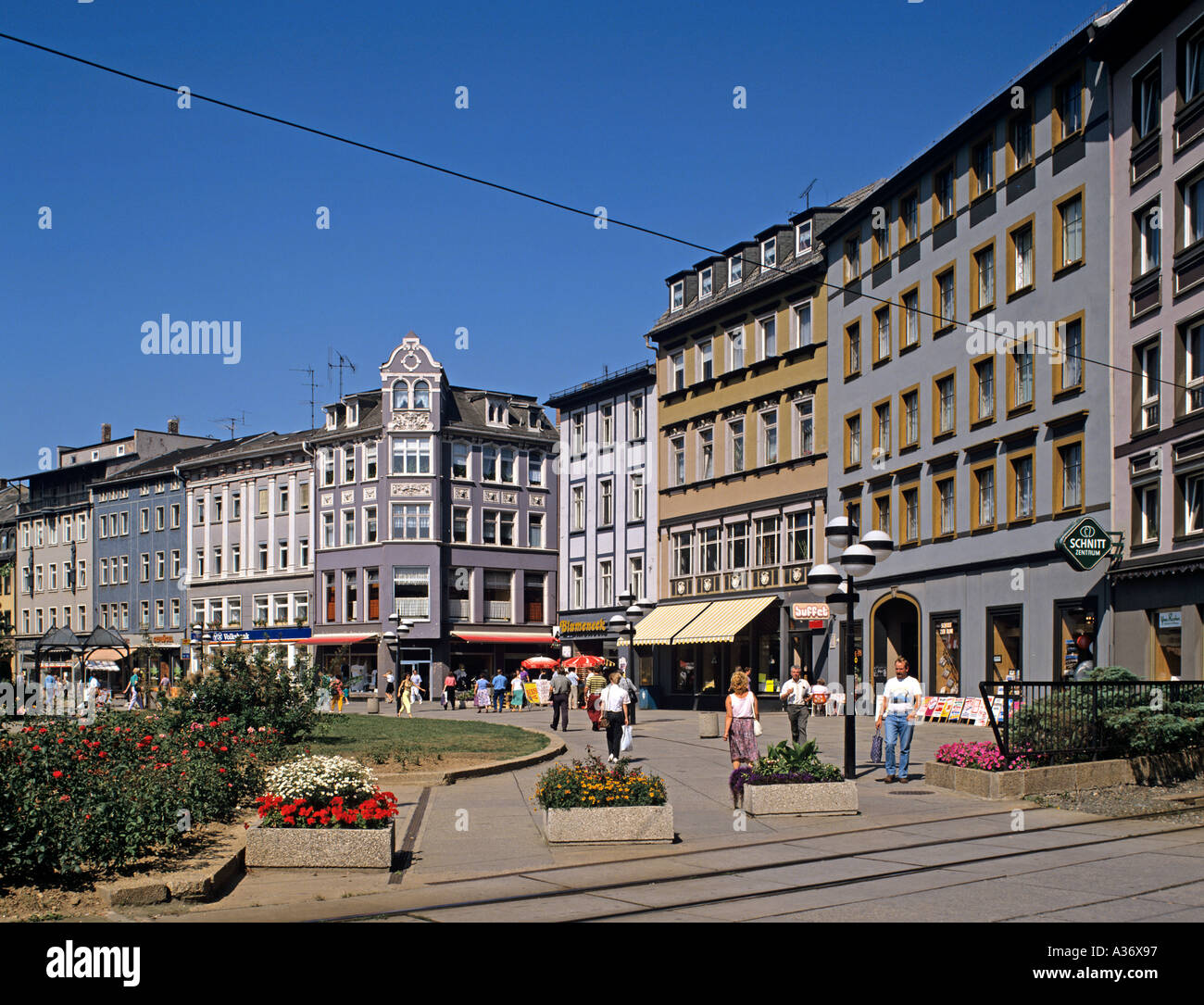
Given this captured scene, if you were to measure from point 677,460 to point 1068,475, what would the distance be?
80.8 ft

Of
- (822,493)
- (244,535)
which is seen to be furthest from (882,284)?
(244,535)

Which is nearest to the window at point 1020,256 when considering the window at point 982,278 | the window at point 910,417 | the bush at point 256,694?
the window at point 982,278

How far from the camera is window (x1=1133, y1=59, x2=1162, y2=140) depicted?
30312mm

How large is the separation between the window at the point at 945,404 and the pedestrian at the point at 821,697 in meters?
8.41

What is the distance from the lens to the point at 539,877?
12633 mm

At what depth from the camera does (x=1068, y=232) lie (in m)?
33.7

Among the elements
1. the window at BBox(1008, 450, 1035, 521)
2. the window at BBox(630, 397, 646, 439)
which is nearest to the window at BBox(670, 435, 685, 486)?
the window at BBox(630, 397, 646, 439)

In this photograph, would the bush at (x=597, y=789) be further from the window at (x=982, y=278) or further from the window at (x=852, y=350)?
the window at (x=852, y=350)

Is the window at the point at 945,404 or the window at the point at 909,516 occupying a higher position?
the window at the point at 945,404

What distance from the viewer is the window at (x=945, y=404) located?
38.7 metres

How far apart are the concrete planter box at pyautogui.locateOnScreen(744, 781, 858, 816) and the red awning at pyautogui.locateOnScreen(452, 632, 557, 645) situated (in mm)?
54572

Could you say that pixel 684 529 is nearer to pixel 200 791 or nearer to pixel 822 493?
pixel 822 493

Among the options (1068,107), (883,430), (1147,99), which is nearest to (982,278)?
(1068,107)
